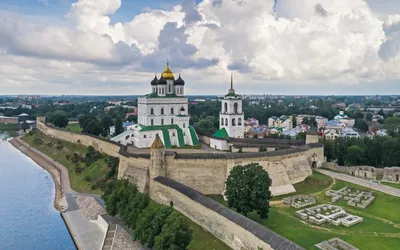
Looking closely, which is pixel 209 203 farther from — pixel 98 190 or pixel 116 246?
pixel 98 190

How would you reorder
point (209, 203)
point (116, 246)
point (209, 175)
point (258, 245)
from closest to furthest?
point (258, 245), point (209, 203), point (116, 246), point (209, 175)

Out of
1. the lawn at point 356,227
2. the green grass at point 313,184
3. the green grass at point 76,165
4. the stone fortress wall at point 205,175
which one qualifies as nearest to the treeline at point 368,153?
the stone fortress wall at point 205,175

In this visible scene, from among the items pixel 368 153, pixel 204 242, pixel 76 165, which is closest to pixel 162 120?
pixel 76 165

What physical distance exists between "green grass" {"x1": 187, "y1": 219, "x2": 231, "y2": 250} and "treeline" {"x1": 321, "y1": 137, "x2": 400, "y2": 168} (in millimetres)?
22119

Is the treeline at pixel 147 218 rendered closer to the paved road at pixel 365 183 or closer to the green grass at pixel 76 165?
the green grass at pixel 76 165

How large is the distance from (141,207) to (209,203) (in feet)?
15.2

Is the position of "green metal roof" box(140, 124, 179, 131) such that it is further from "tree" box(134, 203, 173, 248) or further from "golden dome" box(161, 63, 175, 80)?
"tree" box(134, 203, 173, 248)

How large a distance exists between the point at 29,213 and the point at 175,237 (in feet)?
54.5

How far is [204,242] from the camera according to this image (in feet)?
57.8

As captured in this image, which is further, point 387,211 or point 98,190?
point 98,190

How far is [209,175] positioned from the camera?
24500mm

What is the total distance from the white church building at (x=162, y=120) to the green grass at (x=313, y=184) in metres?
14.6

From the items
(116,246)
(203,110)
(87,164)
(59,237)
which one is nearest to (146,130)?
(87,164)

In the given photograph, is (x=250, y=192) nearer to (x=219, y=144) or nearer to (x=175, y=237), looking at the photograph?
(x=175, y=237)
